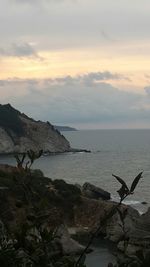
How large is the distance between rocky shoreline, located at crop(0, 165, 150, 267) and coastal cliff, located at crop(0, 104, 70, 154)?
91011 mm

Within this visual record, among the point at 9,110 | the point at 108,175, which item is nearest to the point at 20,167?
the point at 108,175

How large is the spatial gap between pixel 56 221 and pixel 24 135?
122 metres

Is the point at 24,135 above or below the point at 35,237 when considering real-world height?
above

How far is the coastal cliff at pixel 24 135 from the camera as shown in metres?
149

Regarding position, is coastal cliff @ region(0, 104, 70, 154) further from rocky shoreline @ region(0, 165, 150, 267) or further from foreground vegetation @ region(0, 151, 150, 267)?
foreground vegetation @ region(0, 151, 150, 267)

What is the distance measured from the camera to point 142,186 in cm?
7300

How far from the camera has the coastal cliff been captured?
149 metres

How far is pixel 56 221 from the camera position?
32.4 meters

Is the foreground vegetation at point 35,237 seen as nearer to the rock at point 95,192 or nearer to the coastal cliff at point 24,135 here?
the rock at point 95,192

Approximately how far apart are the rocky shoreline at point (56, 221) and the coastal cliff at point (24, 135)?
91011 millimetres

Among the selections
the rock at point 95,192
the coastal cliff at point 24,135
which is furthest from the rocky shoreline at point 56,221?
the coastal cliff at point 24,135

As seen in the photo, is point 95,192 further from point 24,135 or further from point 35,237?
point 24,135

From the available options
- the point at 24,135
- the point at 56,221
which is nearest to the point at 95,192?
the point at 56,221

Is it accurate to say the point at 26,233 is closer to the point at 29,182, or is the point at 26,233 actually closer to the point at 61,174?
the point at 29,182
